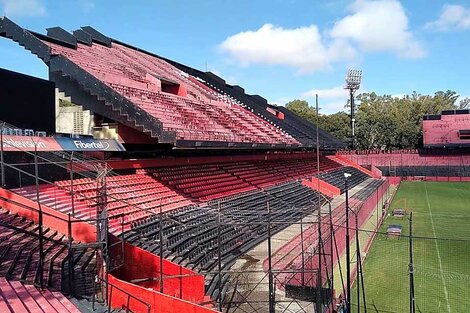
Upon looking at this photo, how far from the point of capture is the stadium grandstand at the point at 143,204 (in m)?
9.27

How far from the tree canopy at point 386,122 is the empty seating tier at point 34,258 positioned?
214 feet

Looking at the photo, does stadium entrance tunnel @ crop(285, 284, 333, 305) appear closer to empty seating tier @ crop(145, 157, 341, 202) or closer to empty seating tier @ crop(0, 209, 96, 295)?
empty seating tier @ crop(0, 209, 96, 295)

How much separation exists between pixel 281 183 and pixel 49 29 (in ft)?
48.5

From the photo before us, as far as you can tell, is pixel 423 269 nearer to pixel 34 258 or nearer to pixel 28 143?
pixel 34 258

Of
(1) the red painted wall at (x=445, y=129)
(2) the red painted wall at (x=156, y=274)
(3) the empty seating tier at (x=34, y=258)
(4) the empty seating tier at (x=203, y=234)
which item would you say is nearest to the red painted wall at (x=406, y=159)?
(1) the red painted wall at (x=445, y=129)

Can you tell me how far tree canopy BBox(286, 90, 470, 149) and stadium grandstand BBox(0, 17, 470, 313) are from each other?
154 feet

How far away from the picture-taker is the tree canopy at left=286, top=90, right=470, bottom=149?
7081 centimetres

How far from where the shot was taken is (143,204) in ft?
46.3

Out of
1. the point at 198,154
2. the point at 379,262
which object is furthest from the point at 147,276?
the point at 198,154

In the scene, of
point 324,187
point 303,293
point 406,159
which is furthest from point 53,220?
point 406,159

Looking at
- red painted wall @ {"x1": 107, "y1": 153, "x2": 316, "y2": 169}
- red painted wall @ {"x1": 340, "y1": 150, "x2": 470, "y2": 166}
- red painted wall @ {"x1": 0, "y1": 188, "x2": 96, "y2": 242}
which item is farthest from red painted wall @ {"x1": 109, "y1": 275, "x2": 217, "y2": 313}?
red painted wall @ {"x1": 340, "y1": 150, "x2": 470, "y2": 166}

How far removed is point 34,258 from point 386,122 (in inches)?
2767

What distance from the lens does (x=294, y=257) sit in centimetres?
1245

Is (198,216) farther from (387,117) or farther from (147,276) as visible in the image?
(387,117)
